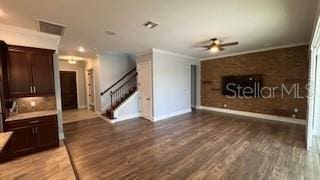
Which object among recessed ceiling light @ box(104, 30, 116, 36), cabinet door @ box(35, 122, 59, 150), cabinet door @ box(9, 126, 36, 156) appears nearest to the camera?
cabinet door @ box(9, 126, 36, 156)

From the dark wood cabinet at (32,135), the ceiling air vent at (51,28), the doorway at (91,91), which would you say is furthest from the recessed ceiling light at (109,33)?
the doorway at (91,91)

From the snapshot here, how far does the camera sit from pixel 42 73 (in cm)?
357

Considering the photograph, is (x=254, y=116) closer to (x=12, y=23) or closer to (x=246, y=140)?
(x=246, y=140)

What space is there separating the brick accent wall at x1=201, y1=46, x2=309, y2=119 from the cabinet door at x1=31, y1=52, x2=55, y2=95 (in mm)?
6533

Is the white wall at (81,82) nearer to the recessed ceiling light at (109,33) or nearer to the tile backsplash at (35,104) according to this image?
the tile backsplash at (35,104)

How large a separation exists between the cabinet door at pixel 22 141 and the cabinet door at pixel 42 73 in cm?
82

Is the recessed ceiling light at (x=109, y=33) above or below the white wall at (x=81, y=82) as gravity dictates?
above

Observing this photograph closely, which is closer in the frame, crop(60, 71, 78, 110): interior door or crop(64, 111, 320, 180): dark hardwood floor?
crop(64, 111, 320, 180): dark hardwood floor

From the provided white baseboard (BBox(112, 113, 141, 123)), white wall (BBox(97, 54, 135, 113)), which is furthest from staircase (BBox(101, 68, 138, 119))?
white baseboard (BBox(112, 113, 141, 123))

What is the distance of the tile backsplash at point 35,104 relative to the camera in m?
3.64

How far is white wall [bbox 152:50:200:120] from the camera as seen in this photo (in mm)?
5875

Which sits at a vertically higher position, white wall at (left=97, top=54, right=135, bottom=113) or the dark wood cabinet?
white wall at (left=97, top=54, right=135, bottom=113)

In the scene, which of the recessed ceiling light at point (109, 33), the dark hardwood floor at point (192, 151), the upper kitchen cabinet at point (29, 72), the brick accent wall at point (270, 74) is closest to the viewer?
the dark hardwood floor at point (192, 151)

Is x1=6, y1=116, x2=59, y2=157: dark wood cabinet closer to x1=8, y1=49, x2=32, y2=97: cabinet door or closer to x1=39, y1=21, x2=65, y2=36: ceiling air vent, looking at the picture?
x1=8, y1=49, x2=32, y2=97: cabinet door
